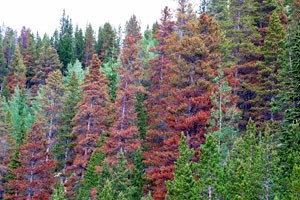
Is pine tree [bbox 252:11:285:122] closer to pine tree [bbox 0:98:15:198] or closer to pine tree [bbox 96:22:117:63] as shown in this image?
pine tree [bbox 0:98:15:198]

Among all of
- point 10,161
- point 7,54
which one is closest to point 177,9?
point 10,161

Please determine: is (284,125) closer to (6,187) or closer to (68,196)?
(68,196)

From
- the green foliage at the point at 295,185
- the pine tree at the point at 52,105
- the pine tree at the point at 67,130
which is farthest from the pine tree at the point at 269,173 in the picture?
the pine tree at the point at 52,105

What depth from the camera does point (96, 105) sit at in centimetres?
3800

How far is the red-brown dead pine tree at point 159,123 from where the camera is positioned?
25094 mm

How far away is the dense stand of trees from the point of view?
763 inches

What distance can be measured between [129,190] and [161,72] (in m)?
13.5

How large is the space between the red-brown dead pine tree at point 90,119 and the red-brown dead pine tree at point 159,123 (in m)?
5.36

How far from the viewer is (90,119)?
37.8m

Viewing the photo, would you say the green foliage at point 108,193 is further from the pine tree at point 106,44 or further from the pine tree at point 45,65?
the pine tree at point 106,44

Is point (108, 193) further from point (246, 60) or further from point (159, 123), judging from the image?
point (246, 60)

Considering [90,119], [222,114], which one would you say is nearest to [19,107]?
[90,119]

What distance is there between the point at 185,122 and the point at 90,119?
15009mm

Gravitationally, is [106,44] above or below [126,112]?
above
